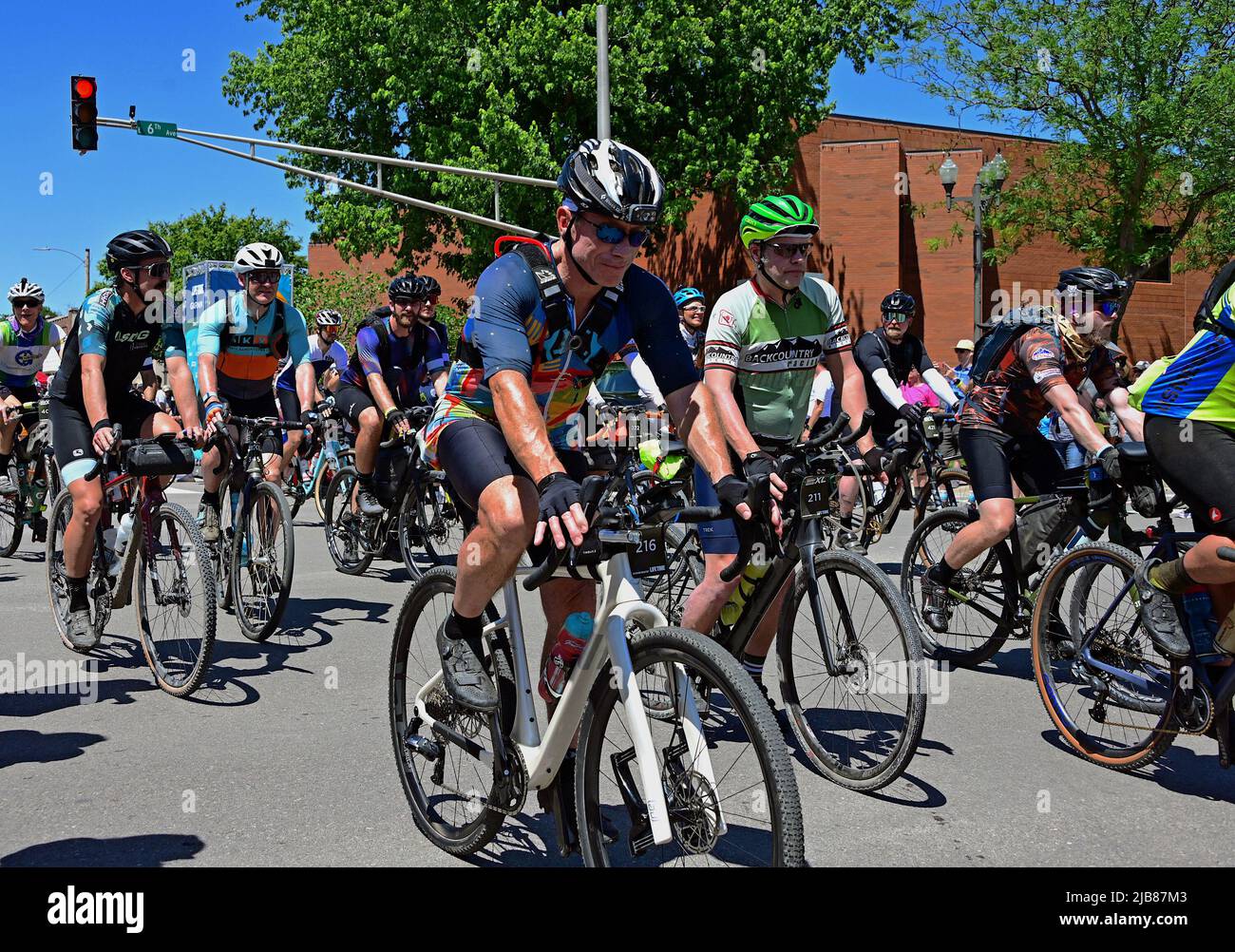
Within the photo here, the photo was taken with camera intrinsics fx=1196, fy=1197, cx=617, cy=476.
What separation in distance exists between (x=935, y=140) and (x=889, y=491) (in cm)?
3129

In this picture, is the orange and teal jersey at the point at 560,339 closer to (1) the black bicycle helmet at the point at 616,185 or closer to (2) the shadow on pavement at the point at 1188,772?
(1) the black bicycle helmet at the point at 616,185

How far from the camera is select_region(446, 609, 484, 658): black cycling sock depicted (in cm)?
367

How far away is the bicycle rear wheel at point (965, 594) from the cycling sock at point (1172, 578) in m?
1.75

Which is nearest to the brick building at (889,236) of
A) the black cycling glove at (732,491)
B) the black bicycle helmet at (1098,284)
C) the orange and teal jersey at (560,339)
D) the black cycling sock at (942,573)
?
the black cycling sock at (942,573)

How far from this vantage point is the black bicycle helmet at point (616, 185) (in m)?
3.44

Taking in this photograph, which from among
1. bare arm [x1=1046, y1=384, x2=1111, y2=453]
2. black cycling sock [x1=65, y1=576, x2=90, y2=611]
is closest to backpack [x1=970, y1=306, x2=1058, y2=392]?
bare arm [x1=1046, y1=384, x2=1111, y2=453]

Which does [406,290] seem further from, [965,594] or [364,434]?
[965,594]

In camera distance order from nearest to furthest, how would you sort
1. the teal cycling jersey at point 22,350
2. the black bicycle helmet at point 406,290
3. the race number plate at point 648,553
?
1. the race number plate at point 648,553
2. the black bicycle helmet at point 406,290
3. the teal cycling jersey at point 22,350

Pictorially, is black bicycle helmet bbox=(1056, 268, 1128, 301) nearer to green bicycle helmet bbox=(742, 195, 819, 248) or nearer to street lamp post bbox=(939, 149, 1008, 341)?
green bicycle helmet bbox=(742, 195, 819, 248)

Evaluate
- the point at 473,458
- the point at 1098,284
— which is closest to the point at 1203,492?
the point at 1098,284

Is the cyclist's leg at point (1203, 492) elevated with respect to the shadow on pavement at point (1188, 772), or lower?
elevated

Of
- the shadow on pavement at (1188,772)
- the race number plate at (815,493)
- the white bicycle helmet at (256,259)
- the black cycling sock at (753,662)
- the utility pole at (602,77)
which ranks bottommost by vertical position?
the shadow on pavement at (1188,772)

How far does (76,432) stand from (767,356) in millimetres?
3883

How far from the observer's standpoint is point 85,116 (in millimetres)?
19156
